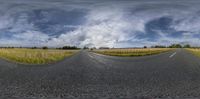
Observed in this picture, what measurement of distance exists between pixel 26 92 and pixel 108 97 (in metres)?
2.46

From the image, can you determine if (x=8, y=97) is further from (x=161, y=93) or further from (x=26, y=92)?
(x=161, y=93)

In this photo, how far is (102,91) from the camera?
9.98 m

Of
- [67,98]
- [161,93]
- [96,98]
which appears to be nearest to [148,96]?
[161,93]

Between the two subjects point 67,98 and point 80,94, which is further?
point 80,94

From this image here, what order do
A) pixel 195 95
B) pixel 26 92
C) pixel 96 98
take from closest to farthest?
pixel 96 98 < pixel 195 95 < pixel 26 92

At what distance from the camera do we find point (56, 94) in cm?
923

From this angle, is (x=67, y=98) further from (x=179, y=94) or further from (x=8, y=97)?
(x=179, y=94)

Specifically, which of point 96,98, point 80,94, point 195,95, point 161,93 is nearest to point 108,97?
point 96,98

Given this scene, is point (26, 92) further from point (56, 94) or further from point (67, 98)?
point (67, 98)

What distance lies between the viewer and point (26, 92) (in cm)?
971

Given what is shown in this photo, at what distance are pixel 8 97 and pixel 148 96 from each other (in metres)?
3.41

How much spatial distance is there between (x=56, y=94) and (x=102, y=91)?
4.63 ft

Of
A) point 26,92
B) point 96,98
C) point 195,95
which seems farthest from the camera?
point 26,92

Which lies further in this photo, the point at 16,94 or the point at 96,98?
the point at 16,94
